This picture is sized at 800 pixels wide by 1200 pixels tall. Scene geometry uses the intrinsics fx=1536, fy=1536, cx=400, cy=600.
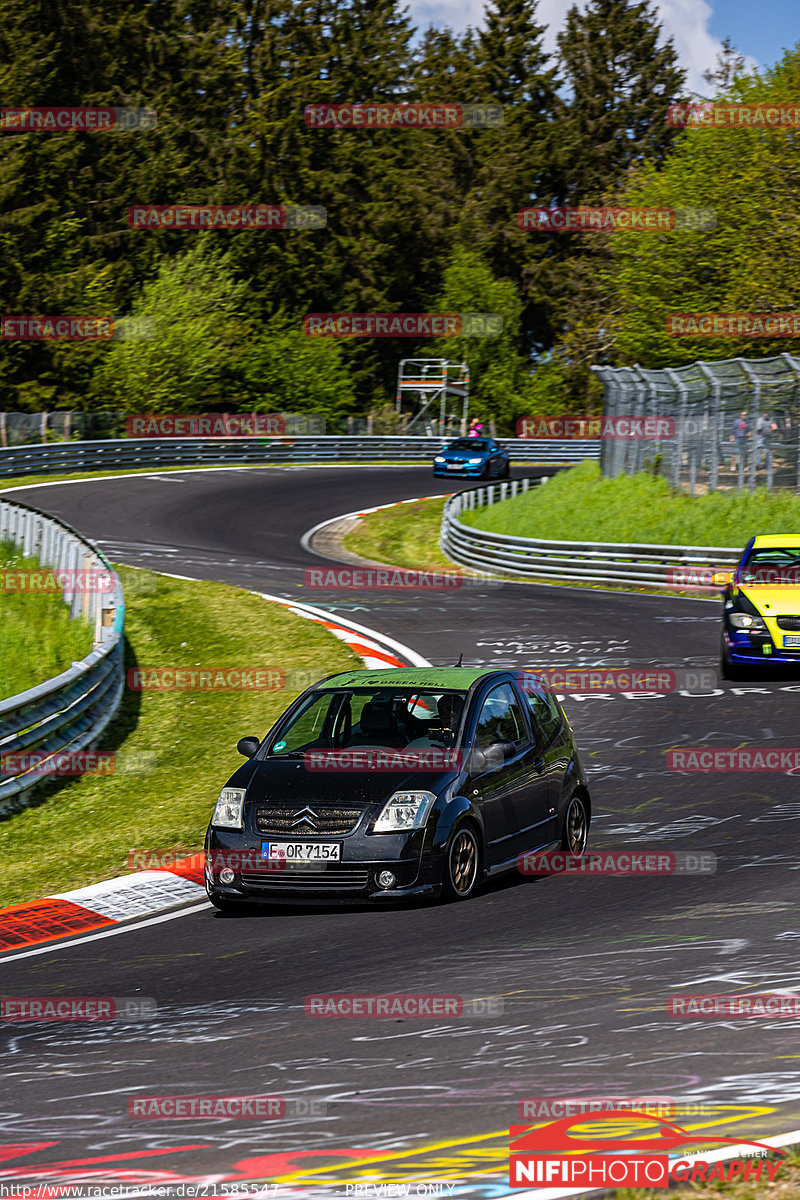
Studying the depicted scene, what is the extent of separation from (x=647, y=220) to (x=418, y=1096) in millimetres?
54068

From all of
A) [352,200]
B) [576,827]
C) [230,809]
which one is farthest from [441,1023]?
[352,200]

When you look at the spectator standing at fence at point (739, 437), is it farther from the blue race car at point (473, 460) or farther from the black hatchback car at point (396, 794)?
the black hatchback car at point (396, 794)

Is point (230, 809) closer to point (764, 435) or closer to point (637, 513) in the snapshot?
point (764, 435)

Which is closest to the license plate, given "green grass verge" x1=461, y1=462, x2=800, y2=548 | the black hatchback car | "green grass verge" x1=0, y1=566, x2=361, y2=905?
the black hatchback car

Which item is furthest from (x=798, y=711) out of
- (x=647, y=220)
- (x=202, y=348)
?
(x=202, y=348)

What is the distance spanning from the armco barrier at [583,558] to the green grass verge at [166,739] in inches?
299

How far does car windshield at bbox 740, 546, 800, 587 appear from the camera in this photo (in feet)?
60.3

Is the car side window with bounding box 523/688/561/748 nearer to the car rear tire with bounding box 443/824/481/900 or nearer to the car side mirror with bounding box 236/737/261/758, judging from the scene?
the car rear tire with bounding box 443/824/481/900

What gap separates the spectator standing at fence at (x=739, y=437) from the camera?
3166 centimetres

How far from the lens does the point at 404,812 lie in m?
8.97

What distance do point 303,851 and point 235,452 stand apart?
44040 millimetres

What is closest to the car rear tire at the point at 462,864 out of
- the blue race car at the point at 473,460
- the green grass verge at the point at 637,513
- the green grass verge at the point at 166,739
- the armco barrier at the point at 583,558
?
the green grass verge at the point at 166,739

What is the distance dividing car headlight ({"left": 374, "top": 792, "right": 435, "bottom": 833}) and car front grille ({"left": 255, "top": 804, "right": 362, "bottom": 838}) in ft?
0.53

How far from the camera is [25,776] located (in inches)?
522
